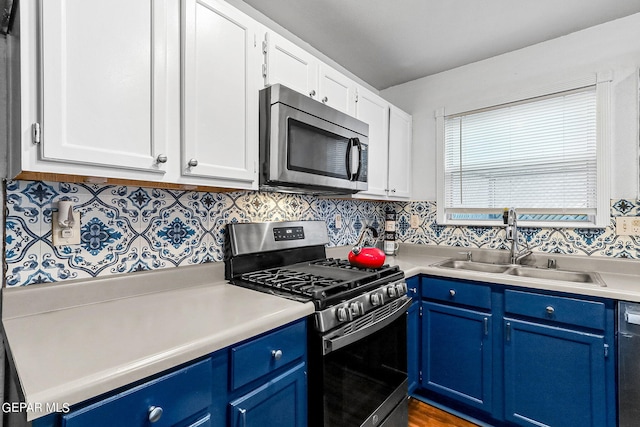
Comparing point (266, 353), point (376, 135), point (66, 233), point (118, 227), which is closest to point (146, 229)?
point (118, 227)

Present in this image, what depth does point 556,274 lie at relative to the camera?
6.82 ft

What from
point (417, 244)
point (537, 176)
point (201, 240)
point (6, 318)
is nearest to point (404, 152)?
point (417, 244)

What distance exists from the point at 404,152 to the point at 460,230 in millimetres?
796

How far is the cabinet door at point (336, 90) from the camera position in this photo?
1.85 m

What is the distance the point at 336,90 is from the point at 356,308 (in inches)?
50.3

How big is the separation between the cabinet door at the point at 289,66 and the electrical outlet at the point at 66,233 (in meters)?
0.98

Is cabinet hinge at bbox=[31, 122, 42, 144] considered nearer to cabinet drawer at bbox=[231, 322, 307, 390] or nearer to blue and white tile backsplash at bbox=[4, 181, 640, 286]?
blue and white tile backsplash at bbox=[4, 181, 640, 286]

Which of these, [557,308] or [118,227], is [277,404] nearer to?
[118,227]

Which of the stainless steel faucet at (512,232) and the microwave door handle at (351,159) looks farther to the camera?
the stainless steel faucet at (512,232)

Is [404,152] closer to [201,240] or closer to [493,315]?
[493,315]

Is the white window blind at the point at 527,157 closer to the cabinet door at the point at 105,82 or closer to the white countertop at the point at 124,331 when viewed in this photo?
the white countertop at the point at 124,331

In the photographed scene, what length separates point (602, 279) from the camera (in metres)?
1.81

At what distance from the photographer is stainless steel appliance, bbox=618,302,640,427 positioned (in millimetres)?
1487

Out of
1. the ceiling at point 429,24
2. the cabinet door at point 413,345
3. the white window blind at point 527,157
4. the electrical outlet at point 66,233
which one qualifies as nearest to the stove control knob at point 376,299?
the cabinet door at point 413,345
